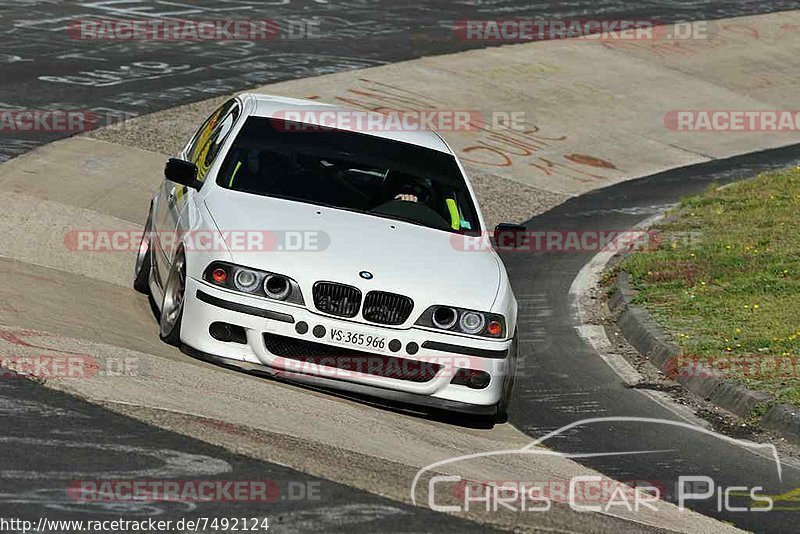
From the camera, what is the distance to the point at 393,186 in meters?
9.55

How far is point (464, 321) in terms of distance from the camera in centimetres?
830

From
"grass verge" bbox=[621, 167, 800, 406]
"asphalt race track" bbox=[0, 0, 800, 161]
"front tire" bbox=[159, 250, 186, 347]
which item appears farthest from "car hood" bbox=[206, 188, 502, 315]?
"asphalt race track" bbox=[0, 0, 800, 161]

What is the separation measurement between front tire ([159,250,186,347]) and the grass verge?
4.01 meters

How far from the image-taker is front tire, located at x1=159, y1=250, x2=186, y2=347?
27.7 feet

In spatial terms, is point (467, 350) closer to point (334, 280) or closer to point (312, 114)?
point (334, 280)

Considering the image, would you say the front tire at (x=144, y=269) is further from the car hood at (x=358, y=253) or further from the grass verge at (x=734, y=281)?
the grass verge at (x=734, y=281)

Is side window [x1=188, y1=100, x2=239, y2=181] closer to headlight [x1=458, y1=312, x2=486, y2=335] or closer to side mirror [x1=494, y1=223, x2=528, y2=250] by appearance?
side mirror [x1=494, y1=223, x2=528, y2=250]

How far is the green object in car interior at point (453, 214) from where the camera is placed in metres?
9.52

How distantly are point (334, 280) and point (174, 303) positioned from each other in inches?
45.1

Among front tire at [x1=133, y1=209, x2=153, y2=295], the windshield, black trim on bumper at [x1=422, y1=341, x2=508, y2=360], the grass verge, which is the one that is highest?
the windshield

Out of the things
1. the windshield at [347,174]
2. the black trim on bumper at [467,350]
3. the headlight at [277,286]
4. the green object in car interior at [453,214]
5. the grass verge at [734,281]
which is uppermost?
the windshield at [347,174]

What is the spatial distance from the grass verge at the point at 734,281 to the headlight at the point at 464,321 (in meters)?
2.22

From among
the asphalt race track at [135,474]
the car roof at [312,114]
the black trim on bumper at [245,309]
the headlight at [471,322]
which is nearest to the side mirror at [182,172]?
the car roof at [312,114]

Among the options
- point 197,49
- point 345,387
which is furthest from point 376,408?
point 197,49
